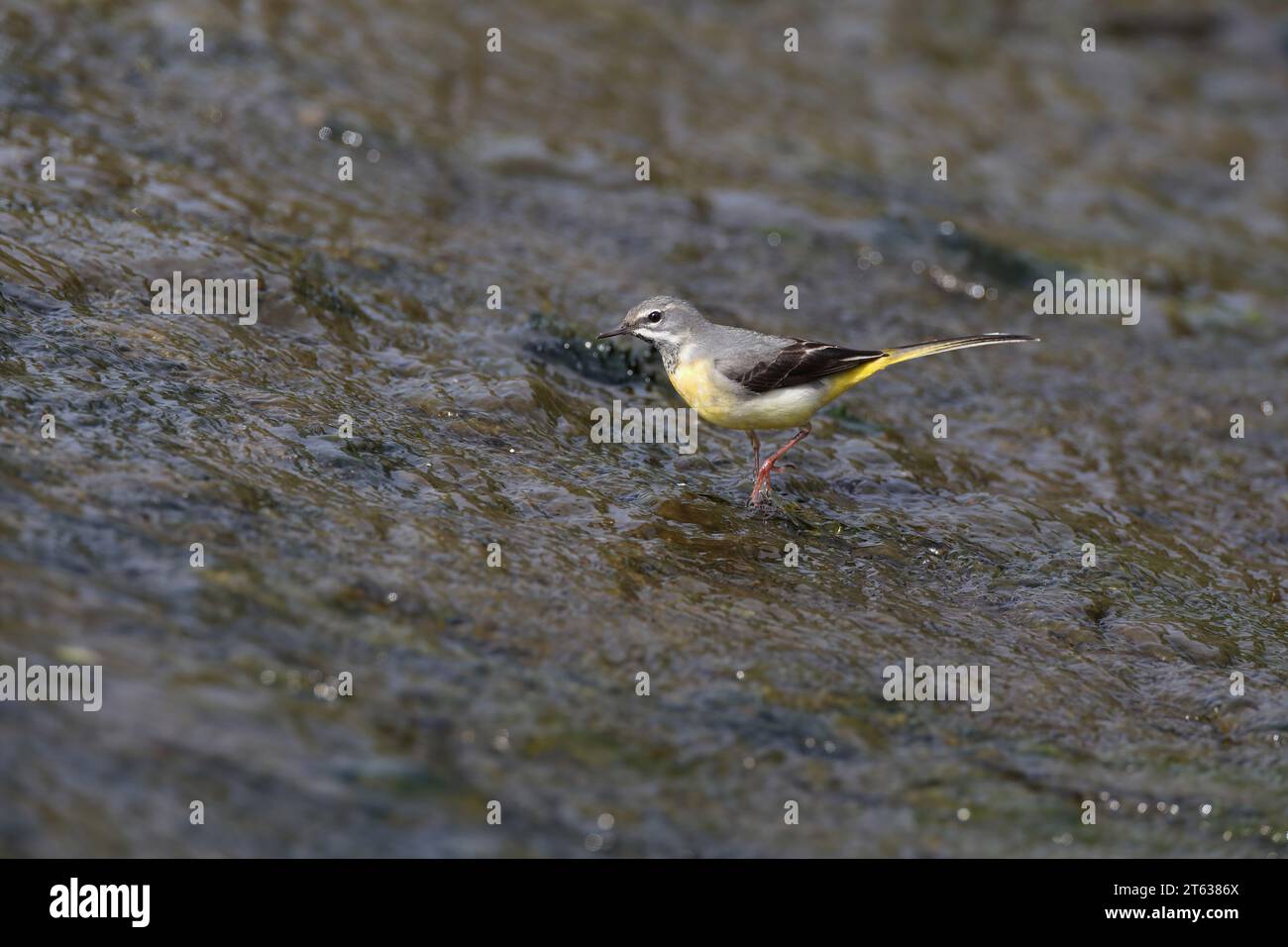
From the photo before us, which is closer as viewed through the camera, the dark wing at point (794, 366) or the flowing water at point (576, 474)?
the flowing water at point (576, 474)

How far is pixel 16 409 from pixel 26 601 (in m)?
1.93

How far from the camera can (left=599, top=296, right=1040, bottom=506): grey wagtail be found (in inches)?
342

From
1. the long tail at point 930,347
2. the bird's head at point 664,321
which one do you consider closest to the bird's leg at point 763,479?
the long tail at point 930,347

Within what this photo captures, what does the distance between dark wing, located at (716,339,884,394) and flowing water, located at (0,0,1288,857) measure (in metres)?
0.94

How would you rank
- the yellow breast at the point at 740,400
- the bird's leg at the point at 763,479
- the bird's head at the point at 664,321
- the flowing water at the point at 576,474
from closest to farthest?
the flowing water at the point at 576,474
the yellow breast at the point at 740,400
the bird's leg at the point at 763,479
the bird's head at the point at 664,321

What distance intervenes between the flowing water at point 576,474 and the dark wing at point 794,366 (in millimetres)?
944

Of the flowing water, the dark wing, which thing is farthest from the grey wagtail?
the flowing water

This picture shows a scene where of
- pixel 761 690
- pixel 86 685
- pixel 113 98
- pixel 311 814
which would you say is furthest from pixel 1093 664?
pixel 113 98

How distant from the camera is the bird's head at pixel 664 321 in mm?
9180

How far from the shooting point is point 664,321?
9234 millimetres

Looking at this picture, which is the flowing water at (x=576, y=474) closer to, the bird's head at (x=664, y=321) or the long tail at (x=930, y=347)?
the bird's head at (x=664, y=321)

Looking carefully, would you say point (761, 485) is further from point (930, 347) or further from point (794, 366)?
point (930, 347)
